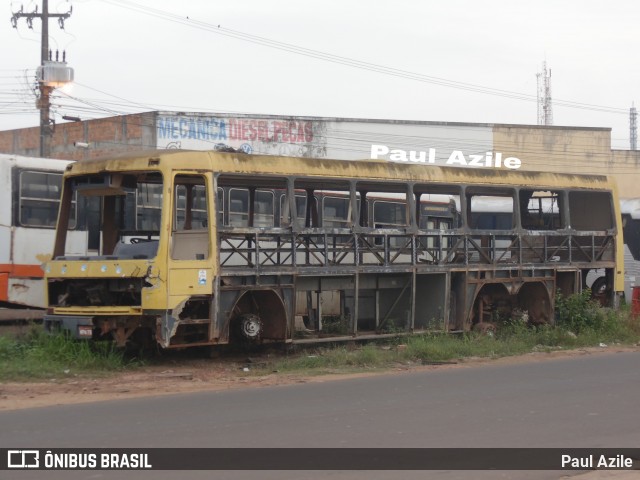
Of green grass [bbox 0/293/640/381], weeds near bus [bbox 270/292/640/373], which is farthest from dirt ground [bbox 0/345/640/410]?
weeds near bus [bbox 270/292/640/373]

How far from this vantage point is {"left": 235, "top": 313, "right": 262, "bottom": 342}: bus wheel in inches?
558

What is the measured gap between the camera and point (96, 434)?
870 centimetres

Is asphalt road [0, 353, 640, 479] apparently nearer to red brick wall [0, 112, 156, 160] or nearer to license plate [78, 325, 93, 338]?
license plate [78, 325, 93, 338]

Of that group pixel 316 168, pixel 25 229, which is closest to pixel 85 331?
pixel 316 168

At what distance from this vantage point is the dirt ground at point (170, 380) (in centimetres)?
1116

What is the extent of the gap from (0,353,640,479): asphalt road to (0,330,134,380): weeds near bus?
7.70ft

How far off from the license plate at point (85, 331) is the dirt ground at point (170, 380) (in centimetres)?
65

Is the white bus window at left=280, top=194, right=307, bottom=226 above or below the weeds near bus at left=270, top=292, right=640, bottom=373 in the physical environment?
above

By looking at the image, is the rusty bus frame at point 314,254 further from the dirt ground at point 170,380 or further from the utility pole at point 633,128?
the utility pole at point 633,128

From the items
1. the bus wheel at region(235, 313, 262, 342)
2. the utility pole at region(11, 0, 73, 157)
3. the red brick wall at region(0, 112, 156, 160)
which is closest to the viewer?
the bus wheel at region(235, 313, 262, 342)

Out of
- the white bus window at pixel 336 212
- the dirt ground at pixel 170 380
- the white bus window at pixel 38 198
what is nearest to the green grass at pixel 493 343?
the dirt ground at pixel 170 380

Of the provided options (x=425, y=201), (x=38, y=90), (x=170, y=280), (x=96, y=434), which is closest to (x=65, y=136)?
(x=38, y=90)

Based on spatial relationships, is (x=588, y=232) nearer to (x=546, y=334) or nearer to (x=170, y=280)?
(x=546, y=334)

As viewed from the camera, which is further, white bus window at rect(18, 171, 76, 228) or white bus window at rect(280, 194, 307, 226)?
white bus window at rect(18, 171, 76, 228)
